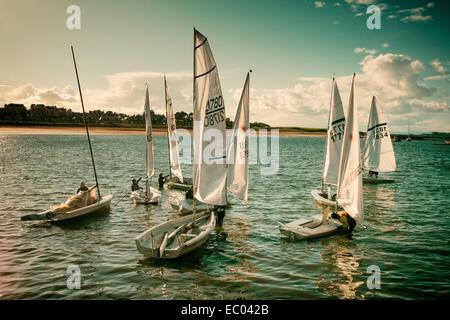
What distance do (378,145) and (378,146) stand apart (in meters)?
0.12

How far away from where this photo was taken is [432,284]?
12188 mm

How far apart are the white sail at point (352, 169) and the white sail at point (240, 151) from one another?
544cm

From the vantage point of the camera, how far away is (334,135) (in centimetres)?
2109

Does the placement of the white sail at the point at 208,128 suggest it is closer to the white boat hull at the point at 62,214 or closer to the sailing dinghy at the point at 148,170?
the sailing dinghy at the point at 148,170

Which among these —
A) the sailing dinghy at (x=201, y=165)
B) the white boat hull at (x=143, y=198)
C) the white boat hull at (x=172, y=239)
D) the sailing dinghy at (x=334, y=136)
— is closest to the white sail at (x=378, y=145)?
the sailing dinghy at (x=334, y=136)

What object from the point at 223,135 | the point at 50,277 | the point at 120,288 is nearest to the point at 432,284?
the point at 223,135

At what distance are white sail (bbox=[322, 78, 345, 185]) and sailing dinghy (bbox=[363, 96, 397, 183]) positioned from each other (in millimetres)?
14674

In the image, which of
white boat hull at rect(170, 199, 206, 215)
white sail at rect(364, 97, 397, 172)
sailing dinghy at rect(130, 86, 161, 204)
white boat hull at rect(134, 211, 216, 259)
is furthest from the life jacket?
white sail at rect(364, 97, 397, 172)

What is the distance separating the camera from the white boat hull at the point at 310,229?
16.2 m

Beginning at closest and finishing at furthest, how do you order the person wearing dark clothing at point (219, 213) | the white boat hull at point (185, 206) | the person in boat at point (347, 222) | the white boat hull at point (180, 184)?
the person in boat at point (347, 222)
the person wearing dark clothing at point (219, 213)
the white boat hull at point (185, 206)
the white boat hull at point (180, 184)

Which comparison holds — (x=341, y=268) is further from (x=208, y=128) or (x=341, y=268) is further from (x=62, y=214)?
(x=62, y=214)

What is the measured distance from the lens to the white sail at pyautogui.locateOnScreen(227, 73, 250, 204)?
17344 mm

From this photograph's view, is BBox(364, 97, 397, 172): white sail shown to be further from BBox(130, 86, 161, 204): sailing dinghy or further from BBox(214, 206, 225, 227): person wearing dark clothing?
BBox(130, 86, 161, 204): sailing dinghy

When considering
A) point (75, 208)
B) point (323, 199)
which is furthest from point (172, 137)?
point (323, 199)
